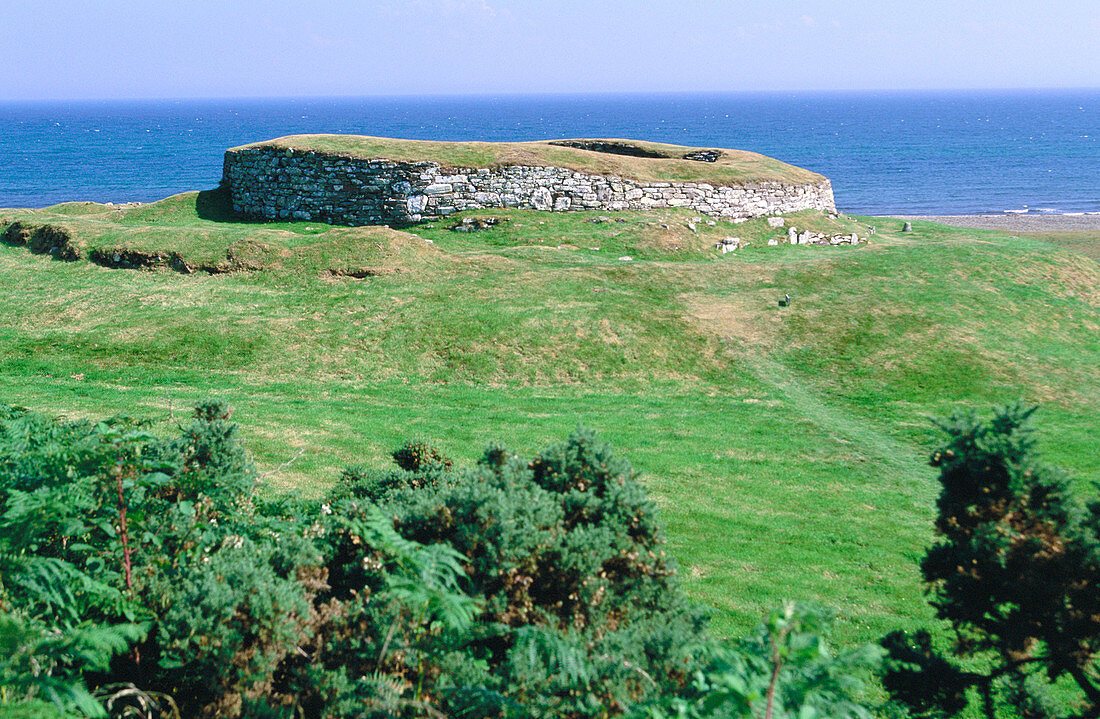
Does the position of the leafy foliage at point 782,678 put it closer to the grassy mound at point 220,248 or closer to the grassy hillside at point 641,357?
the grassy hillside at point 641,357

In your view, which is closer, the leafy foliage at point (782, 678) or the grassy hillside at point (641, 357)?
the leafy foliage at point (782, 678)

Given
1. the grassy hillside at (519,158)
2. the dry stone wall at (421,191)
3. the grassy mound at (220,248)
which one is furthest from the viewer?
the grassy hillside at (519,158)

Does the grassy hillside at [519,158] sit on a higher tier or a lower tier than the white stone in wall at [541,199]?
higher

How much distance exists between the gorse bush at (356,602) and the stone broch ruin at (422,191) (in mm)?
28481

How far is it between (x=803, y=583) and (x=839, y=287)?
1792 cm

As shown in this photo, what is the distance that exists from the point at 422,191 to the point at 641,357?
17.7 meters

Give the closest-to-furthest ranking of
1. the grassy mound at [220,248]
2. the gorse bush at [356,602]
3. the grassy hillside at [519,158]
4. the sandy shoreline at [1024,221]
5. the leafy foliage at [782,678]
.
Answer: the leafy foliage at [782,678] < the gorse bush at [356,602] < the grassy mound at [220,248] < the grassy hillside at [519,158] < the sandy shoreline at [1024,221]

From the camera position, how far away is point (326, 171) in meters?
35.2

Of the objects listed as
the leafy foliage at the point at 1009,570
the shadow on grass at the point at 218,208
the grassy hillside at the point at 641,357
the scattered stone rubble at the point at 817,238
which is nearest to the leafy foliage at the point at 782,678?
the leafy foliage at the point at 1009,570

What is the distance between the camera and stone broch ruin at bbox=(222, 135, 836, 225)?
113 feet

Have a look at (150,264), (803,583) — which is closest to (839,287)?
(803,583)

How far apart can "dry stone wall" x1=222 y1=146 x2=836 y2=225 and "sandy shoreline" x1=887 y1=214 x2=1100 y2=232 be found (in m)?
31.3

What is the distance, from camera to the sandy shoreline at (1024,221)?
58947mm

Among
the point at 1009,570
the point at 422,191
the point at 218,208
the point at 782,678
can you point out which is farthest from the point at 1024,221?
the point at 782,678
